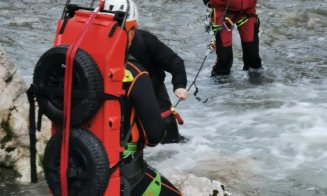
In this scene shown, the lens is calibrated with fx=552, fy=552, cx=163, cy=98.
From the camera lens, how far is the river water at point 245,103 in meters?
5.81

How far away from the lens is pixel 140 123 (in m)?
3.29

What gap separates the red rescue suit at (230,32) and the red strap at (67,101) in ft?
19.5

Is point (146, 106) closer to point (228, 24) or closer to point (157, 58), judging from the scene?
point (157, 58)

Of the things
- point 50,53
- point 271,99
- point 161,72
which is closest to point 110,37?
point 50,53

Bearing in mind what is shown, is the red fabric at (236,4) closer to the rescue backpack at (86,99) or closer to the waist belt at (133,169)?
the waist belt at (133,169)

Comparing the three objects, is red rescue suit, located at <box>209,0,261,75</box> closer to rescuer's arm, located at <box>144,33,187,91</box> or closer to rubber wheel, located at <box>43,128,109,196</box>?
rescuer's arm, located at <box>144,33,187,91</box>

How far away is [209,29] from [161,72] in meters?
5.05

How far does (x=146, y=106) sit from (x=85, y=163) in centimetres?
47

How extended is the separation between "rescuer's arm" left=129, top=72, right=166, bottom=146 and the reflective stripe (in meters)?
0.43

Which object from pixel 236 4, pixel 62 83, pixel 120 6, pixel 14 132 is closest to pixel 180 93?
pixel 120 6

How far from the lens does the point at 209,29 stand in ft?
30.2

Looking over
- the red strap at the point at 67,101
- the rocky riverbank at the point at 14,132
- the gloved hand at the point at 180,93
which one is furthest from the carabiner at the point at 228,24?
the red strap at the point at 67,101

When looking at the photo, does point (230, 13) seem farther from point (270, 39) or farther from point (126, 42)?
point (126, 42)

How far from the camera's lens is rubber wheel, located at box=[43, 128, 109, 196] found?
3.02 meters
